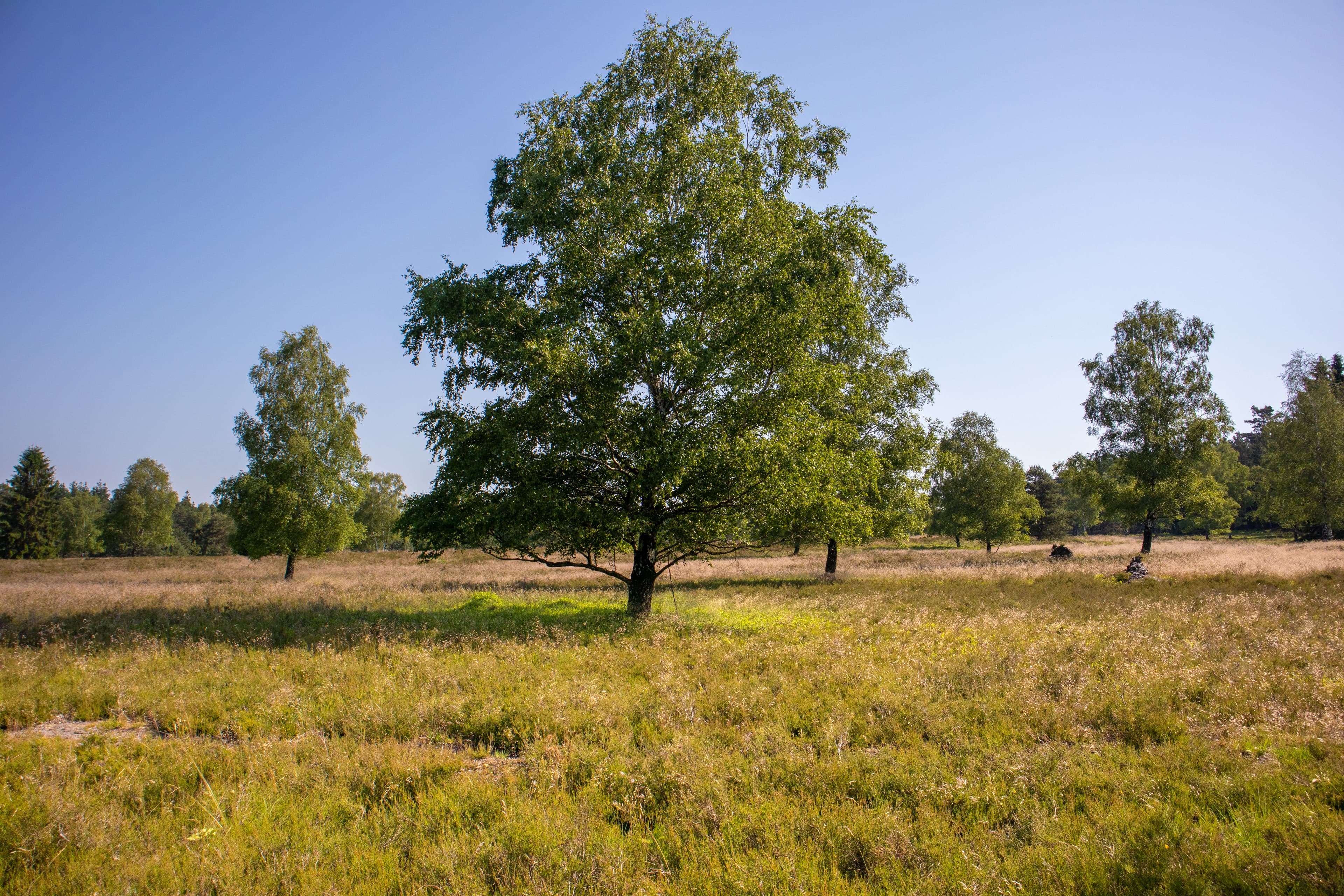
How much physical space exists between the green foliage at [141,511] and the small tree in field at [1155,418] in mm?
99537

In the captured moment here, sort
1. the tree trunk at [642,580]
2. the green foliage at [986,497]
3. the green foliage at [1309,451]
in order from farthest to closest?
the green foliage at [986,497], the green foliage at [1309,451], the tree trunk at [642,580]

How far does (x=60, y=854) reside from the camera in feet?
14.6

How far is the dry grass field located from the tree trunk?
1.36m

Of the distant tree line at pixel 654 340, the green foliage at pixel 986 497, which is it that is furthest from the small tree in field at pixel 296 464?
the green foliage at pixel 986 497

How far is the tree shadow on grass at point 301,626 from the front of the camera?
12117 millimetres

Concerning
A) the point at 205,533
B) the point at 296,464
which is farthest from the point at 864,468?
the point at 205,533

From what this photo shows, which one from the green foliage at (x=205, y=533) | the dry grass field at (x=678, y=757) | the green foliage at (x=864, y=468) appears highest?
the green foliage at (x=864, y=468)

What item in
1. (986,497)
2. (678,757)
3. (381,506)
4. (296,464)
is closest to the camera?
(678,757)

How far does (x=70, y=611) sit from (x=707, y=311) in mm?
20018

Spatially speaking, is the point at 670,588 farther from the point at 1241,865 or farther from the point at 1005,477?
the point at 1005,477

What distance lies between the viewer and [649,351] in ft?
43.2

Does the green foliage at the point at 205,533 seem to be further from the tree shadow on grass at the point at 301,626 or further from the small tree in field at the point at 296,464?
the tree shadow on grass at the point at 301,626

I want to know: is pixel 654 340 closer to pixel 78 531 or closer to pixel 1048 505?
pixel 1048 505

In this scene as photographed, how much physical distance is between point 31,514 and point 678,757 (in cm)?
10052
